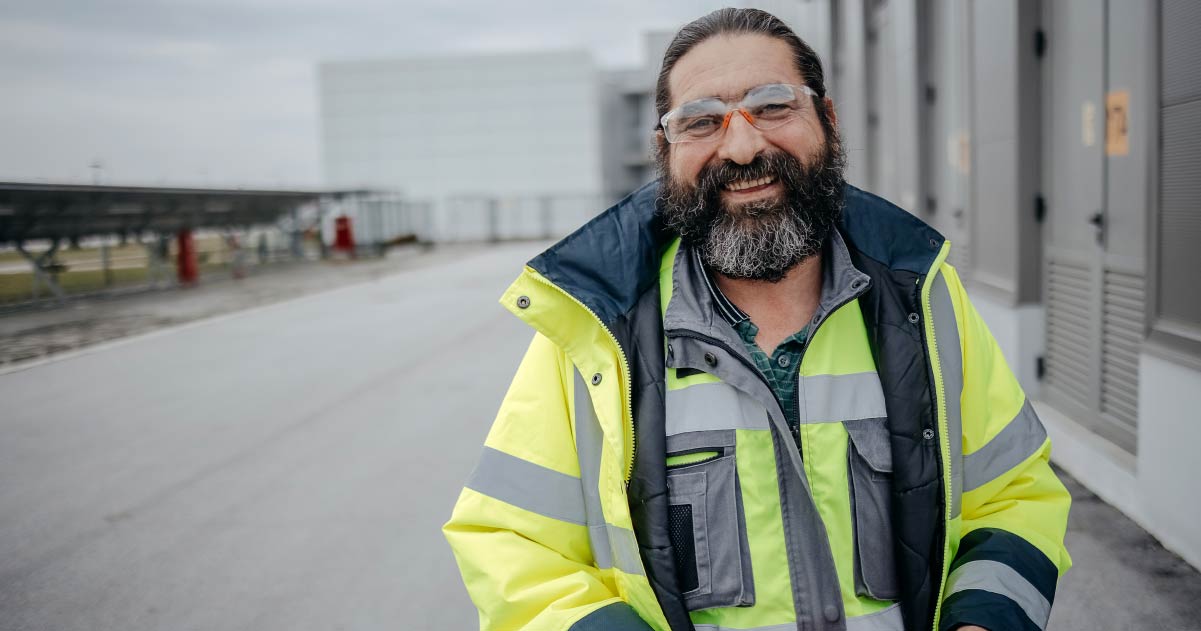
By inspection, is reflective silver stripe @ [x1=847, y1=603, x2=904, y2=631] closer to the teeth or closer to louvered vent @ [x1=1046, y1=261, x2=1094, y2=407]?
the teeth

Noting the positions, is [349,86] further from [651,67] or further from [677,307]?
[677,307]

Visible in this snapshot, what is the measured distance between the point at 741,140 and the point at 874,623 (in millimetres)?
1058

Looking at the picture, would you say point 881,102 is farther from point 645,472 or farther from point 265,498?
point 645,472

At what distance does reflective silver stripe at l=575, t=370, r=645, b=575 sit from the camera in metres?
1.98

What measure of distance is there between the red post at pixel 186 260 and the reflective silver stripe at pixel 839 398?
798 inches

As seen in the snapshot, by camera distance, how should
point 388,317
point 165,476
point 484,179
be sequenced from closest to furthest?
point 165,476, point 388,317, point 484,179

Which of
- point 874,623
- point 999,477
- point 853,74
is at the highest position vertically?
point 853,74

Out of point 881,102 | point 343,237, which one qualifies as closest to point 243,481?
point 881,102

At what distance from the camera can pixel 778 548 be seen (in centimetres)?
196

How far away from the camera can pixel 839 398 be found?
6.66ft

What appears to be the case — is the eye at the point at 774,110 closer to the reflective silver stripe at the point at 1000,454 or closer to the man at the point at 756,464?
the man at the point at 756,464

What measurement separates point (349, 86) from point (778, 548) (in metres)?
57.6

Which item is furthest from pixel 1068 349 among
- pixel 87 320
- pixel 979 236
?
pixel 87 320

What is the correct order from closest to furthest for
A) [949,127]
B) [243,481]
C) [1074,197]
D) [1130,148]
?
1. [1130,148]
2. [243,481]
3. [1074,197]
4. [949,127]
